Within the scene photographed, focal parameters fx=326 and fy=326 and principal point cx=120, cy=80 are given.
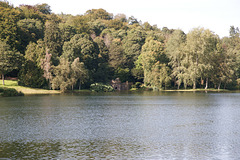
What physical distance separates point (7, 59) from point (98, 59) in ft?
108

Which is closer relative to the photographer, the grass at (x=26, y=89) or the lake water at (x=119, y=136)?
the lake water at (x=119, y=136)

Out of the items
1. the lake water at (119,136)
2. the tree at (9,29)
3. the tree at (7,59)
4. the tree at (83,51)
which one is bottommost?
the lake water at (119,136)

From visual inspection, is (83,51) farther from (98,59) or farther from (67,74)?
(67,74)

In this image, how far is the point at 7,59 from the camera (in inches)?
3585

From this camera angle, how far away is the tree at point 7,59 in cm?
9012

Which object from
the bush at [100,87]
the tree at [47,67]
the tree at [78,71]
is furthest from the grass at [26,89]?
the bush at [100,87]

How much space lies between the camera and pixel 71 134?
29.5 metres

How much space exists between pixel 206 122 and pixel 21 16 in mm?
96841

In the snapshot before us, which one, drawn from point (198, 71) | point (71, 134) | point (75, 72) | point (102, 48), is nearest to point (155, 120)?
point (71, 134)

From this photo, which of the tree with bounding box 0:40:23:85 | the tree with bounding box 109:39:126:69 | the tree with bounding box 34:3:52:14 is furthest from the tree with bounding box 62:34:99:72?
the tree with bounding box 34:3:52:14

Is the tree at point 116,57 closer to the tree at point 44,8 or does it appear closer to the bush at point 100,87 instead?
the bush at point 100,87

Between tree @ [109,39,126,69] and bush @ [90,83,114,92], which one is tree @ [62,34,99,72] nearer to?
bush @ [90,83,114,92]

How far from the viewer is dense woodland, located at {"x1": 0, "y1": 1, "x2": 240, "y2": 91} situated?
3748 inches

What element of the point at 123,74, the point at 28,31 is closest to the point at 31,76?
the point at 28,31
